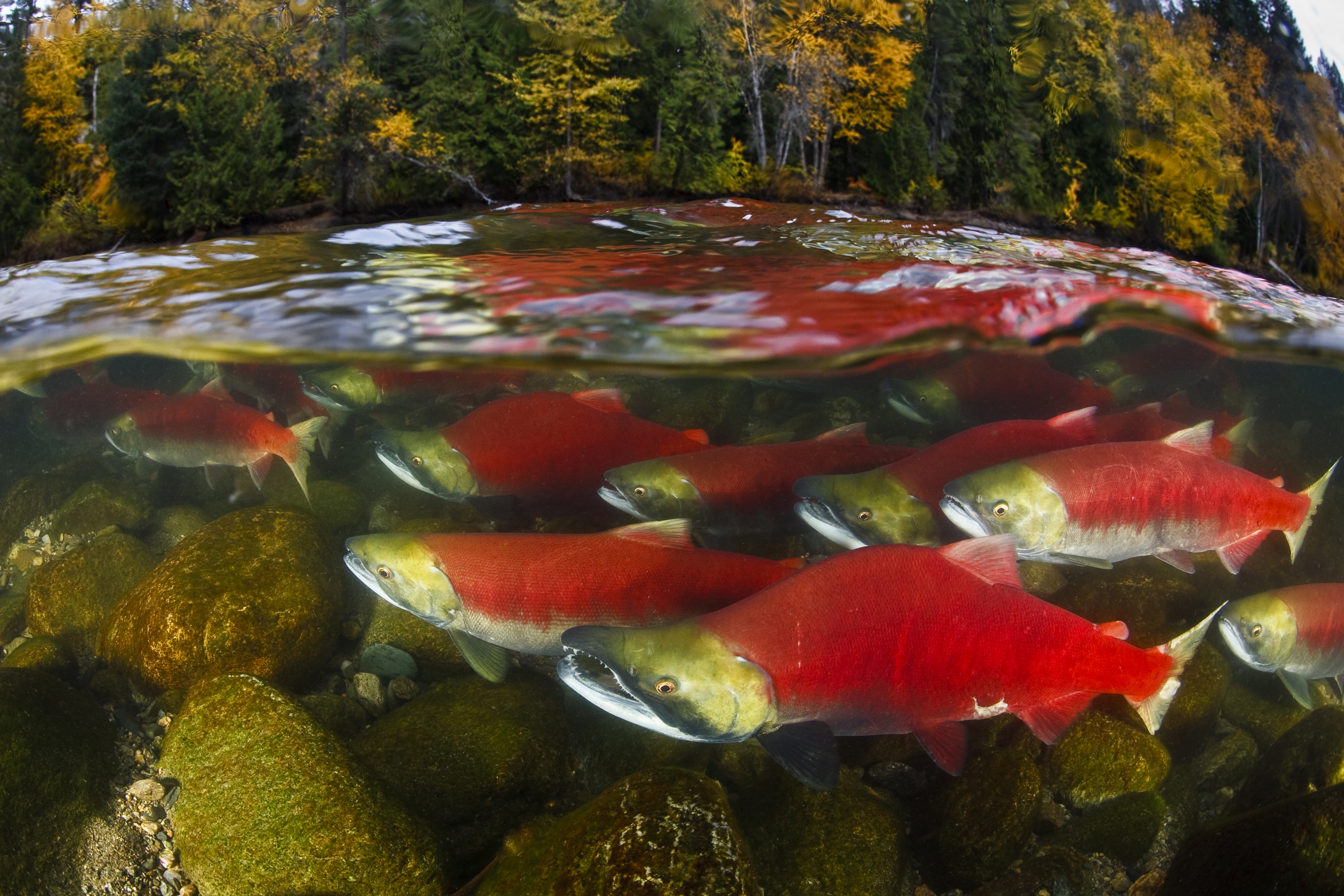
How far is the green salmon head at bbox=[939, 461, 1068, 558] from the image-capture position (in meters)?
3.58

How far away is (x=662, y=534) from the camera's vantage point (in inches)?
134

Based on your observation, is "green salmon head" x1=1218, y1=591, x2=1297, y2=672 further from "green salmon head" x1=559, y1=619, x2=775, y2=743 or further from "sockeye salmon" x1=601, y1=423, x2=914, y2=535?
"green salmon head" x1=559, y1=619, x2=775, y2=743

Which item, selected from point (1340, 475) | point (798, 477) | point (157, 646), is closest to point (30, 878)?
point (157, 646)

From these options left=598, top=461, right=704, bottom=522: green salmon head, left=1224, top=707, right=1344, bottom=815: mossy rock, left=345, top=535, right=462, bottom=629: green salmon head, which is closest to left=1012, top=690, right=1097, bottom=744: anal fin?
left=1224, top=707, right=1344, bottom=815: mossy rock

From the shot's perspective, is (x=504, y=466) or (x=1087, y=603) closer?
(x=1087, y=603)

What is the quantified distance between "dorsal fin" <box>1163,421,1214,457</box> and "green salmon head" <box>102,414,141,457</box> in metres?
7.42

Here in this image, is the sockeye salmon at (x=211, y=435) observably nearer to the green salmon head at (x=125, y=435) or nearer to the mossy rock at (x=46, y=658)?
the green salmon head at (x=125, y=435)

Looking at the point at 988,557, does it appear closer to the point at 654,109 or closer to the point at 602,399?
the point at 602,399

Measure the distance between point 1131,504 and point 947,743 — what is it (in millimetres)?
1843

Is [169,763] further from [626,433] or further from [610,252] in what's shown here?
[610,252]

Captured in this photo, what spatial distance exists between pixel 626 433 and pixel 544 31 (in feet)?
8.22

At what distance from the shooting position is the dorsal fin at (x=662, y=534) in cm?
339

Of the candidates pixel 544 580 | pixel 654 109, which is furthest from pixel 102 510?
pixel 654 109

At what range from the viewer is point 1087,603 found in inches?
163
